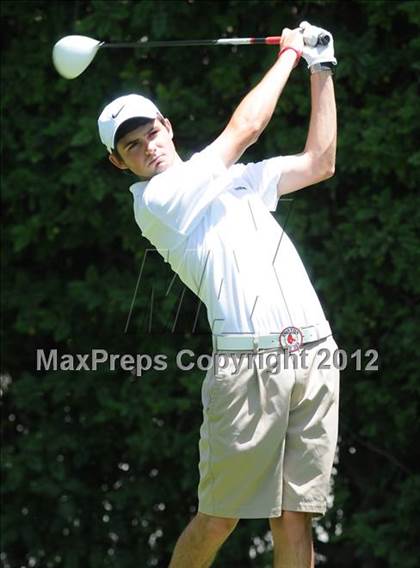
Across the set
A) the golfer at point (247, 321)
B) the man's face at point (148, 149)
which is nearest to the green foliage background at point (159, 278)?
the golfer at point (247, 321)

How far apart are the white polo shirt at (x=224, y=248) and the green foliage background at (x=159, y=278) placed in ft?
4.09

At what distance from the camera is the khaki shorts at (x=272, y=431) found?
11.1 feet

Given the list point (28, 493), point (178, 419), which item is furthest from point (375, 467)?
point (28, 493)

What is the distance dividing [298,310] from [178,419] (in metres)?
1.83

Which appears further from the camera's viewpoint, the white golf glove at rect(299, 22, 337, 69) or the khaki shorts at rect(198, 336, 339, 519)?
the white golf glove at rect(299, 22, 337, 69)

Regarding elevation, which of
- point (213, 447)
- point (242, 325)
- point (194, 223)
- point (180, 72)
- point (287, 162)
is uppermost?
point (180, 72)

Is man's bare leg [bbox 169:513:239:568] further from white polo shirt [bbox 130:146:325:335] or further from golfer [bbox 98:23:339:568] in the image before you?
white polo shirt [bbox 130:146:325:335]

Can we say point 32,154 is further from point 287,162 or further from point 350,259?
point 287,162

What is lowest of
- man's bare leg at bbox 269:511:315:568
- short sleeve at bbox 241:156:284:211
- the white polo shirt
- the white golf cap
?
man's bare leg at bbox 269:511:315:568

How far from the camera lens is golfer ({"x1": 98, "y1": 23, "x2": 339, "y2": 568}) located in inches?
133

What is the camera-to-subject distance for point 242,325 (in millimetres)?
3393

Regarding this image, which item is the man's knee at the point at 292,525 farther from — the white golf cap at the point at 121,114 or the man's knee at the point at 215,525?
the white golf cap at the point at 121,114

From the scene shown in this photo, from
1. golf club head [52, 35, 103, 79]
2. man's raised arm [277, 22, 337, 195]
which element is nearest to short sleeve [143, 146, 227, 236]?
man's raised arm [277, 22, 337, 195]

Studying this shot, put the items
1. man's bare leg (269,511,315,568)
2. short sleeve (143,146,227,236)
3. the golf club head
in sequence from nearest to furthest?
short sleeve (143,146,227,236) → man's bare leg (269,511,315,568) → the golf club head
